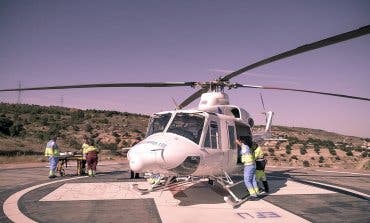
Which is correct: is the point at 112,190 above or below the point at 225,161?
below

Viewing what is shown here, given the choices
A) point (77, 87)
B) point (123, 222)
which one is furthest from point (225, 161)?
point (77, 87)

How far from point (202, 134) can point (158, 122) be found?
1.55 meters

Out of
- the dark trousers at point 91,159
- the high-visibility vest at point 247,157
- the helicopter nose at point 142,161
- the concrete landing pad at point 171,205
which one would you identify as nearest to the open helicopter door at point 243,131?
the high-visibility vest at point 247,157

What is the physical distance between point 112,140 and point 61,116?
78.3ft

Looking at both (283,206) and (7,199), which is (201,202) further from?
(7,199)

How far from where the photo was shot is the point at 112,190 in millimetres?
13555

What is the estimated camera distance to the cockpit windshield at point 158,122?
11086 millimetres

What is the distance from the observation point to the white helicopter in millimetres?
9164

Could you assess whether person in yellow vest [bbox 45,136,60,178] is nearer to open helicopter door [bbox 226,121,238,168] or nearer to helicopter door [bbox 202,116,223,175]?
open helicopter door [bbox 226,121,238,168]

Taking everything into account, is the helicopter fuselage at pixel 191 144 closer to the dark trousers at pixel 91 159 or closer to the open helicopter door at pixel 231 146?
the open helicopter door at pixel 231 146

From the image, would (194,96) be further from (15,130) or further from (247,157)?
(15,130)

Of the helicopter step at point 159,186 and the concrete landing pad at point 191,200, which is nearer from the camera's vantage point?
the concrete landing pad at point 191,200

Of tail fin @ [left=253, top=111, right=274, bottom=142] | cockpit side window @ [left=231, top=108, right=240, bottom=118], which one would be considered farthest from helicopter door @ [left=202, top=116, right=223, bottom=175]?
tail fin @ [left=253, top=111, right=274, bottom=142]

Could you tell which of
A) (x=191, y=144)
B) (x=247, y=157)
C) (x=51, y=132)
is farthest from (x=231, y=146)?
(x=51, y=132)
